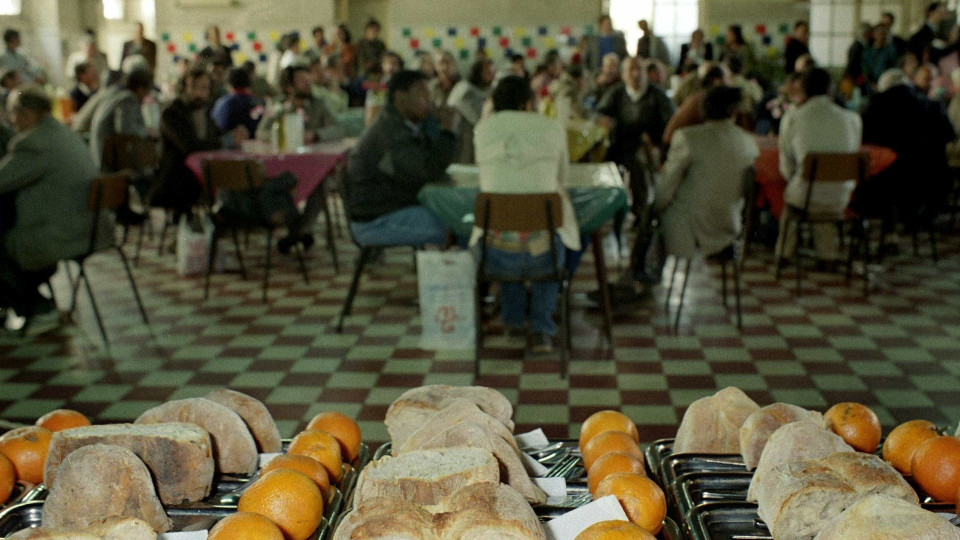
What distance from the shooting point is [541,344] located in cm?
493

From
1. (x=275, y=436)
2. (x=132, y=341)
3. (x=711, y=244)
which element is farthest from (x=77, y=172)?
(x=275, y=436)

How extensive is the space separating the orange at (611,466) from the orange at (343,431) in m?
0.45

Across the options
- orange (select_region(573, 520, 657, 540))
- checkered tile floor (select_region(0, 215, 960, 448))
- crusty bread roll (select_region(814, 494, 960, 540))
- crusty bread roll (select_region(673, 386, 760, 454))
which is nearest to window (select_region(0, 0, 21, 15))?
checkered tile floor (select_region(0, 215, 960, 448))

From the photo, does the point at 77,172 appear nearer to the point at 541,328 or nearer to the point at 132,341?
the point at 132,341

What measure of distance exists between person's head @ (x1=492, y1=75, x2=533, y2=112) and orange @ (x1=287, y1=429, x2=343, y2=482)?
3339mm

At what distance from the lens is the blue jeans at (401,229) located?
5.27 metres

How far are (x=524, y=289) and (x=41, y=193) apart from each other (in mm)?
2758

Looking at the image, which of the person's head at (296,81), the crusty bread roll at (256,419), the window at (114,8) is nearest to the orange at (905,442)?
the crusty bread roll at (256,419)

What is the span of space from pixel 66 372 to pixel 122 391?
532mm

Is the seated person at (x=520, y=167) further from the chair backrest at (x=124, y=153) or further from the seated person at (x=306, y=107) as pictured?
the chair backrest at (x=124, y=153)

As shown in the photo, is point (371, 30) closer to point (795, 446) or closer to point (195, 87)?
point (195, 87)

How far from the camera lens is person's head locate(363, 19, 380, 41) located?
1048 centimetres

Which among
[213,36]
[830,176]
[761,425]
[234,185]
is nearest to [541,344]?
[830,176]

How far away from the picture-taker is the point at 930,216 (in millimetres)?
6770
